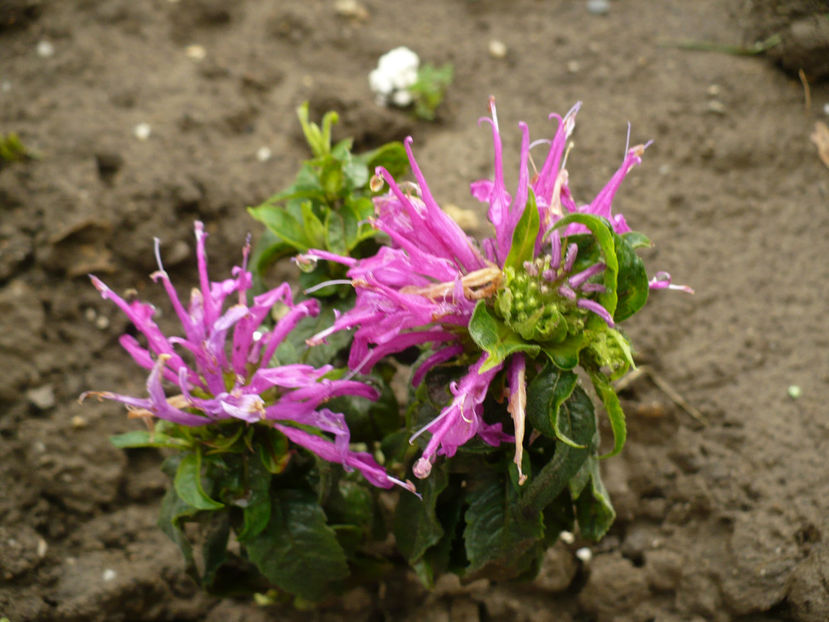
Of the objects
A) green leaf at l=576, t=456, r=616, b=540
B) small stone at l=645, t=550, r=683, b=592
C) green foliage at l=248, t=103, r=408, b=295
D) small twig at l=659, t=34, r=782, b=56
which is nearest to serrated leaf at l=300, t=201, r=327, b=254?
green foliage at l=248, t=103, r=408, b=295

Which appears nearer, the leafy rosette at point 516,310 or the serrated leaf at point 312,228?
the leafy rosette at point 516,310

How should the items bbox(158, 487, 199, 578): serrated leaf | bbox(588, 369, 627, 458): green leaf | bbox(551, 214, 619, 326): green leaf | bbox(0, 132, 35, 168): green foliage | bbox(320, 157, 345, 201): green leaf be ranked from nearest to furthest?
bbox(551, 214, 619, 326): green leaf < bbox(588, 369, 627, 458): green leaf < bbox(158, 487, 199, 578): serrated leaf < bbox(320, 157, 345, 201): green leaf < bbox(0, 132, 35, 168): green foliage

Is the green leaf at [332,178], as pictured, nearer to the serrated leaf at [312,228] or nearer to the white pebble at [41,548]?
the serrated leaf at [312,228]

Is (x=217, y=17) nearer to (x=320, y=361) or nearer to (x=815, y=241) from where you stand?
(x=320, y=361)

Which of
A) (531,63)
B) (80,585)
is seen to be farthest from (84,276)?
(531,63)

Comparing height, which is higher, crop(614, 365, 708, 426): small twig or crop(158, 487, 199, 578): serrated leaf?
crop(158, 487, 199, 578): serrated leaf

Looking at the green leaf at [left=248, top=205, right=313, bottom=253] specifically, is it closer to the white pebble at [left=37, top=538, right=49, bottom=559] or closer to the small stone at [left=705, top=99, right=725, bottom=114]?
the white pebble at [left=37, top=538, right=49, bottom=559]

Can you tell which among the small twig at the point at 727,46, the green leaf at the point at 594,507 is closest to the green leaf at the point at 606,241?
the green leaf at the point at 594,507

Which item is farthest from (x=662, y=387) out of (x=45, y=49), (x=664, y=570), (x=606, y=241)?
(x=45, y=49)

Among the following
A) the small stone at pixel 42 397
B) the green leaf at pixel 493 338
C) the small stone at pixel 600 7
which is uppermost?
the green leaf at pixel 493 338
